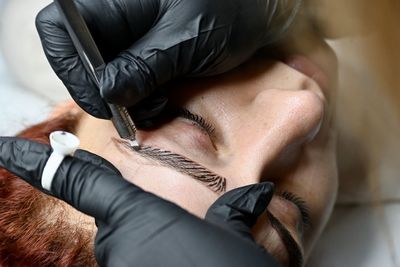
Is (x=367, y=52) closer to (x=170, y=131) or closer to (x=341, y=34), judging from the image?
(x=341, y=34)

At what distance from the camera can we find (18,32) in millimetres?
1550

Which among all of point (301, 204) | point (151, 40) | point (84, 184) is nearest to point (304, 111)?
point (301, 204)

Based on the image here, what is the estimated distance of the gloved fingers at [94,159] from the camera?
911 millimetres

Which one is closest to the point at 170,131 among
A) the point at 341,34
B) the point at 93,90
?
the point at 93,90

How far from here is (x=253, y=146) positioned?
1.00 metres

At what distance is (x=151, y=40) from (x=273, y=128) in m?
0.25

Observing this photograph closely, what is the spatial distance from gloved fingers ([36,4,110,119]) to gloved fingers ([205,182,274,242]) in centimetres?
26

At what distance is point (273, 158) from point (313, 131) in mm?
92

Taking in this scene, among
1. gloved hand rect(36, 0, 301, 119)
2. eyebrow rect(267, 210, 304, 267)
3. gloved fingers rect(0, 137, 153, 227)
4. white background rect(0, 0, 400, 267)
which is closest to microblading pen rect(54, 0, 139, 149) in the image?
gloved hand rect(36, 0, 301, 119)

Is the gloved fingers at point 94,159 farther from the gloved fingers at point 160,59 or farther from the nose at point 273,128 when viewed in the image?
the nose at point 273,128

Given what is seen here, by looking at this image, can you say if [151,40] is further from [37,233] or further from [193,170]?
[37,233]

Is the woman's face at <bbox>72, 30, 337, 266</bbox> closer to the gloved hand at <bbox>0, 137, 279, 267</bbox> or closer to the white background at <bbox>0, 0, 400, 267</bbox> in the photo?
the gloved hand at <bbox>0, 137, 279, 267</bbox>

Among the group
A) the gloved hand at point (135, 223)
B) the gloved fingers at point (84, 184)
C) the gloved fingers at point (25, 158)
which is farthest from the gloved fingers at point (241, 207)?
the gloved fingers at point (25, 158)

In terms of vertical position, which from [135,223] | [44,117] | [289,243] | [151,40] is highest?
[151,40]
